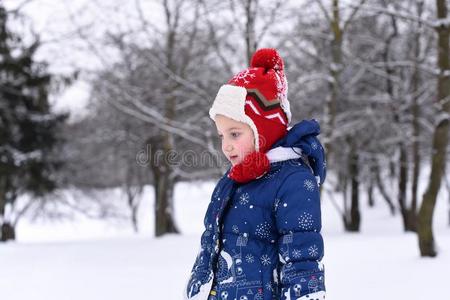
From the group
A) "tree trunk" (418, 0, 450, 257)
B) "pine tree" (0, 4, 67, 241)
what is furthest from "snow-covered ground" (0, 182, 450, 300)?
"pine tree" (0, 4, 67, 241)

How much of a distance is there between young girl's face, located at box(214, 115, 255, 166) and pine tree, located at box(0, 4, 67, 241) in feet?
46.2

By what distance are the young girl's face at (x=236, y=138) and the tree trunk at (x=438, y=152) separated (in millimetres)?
5886

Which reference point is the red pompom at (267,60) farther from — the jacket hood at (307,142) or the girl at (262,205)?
the jacket hood at (307,142)

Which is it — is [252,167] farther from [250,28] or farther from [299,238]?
[250,28]

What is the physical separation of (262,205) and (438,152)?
19.9 feet

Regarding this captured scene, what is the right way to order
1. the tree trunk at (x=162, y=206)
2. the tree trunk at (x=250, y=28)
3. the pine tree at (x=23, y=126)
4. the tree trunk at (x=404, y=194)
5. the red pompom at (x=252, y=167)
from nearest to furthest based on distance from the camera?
the red pompom at (x=252, y=167) < the tree trunk at (x=250, y=28) < the tree trunk at (x=162, y=206) < the tree trunk at (x=404, y=194) < the pine tree at (x=23, y=126)

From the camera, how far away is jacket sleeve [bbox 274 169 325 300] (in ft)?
5.93

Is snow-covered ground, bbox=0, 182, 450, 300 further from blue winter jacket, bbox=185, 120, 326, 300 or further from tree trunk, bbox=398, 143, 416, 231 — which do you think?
tree trunk, bbox=398, 143, 416, 231

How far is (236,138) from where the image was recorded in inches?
82.3

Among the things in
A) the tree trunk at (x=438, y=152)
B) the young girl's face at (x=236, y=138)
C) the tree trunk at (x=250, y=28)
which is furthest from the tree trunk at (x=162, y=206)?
the young girl's face at (x=236, y=138)

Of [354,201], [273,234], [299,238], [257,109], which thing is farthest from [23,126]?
[299,238]

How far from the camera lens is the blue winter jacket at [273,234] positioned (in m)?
1.84

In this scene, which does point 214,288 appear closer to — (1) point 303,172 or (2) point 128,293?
(1) point 303,172

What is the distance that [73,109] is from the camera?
2255 centimetres
